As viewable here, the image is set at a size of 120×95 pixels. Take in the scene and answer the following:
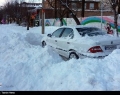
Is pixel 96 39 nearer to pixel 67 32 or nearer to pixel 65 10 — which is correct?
pixel 67 32

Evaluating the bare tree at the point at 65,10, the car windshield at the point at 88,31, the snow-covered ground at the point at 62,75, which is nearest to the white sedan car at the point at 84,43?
the car windshield at the point at 88,31

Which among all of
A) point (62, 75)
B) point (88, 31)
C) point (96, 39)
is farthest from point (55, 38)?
point (62, 75)

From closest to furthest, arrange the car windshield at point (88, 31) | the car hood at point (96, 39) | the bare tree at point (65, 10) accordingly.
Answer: the car hood at point (96, 39) < the car windshield at point (88, 31) < the bare tree at point (65, 10)

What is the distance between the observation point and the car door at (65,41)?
9.19m

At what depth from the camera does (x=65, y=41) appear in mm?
9328

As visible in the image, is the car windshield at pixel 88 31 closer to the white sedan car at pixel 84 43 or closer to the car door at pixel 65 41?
the white sedan car at pixel 84 43

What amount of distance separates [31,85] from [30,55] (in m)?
2.66

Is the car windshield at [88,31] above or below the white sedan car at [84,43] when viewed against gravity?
above

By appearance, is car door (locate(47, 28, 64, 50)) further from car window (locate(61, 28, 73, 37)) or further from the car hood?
the car hood

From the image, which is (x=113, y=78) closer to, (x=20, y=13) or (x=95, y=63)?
(x=95, y=63)

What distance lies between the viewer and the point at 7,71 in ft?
20.9

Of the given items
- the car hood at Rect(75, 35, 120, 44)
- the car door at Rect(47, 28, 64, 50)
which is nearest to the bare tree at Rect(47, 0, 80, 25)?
the car door at Rect(47, 28, 64, 50)

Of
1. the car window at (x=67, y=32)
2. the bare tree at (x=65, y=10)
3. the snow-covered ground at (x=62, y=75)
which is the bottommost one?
the snow-covered ground at (x=62, y=75)

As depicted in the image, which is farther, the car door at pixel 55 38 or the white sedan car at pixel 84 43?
the car door at pixel 55 38
